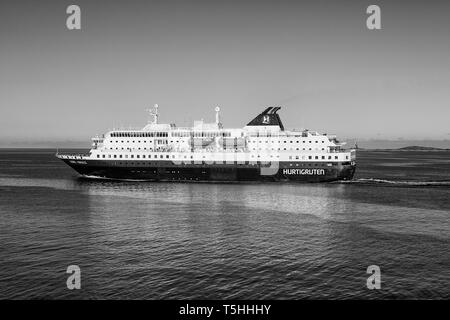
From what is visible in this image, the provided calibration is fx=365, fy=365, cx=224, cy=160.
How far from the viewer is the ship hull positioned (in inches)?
2116

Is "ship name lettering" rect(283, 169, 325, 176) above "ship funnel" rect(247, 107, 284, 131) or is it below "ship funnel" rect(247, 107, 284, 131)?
below

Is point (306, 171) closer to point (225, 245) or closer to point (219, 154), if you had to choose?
point (219, 154)

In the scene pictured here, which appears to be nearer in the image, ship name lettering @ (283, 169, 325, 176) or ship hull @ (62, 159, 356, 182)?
ship name lettering @ (283, 169, 325, 176)

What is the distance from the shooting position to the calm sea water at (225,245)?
686 inches

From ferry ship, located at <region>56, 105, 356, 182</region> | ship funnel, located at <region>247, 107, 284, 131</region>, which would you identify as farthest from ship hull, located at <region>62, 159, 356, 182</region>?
ship funnel, located at <region>247, 107, 284, 131</region>

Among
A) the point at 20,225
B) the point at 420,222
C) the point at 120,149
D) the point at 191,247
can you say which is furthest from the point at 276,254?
the point at 120,149

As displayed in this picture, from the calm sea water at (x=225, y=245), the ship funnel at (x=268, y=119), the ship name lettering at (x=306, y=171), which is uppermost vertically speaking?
the ship funnel at (x=268, y=119)

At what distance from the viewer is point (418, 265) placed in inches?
795

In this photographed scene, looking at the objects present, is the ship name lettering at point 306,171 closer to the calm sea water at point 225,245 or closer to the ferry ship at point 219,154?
the ferry ship at point 219,154

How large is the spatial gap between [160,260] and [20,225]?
1482 centimetres

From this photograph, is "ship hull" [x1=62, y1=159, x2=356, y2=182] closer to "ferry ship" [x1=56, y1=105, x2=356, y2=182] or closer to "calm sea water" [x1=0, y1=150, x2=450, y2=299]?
"ferry ship" [x1=56, y1=105, x2=356, y2=182]

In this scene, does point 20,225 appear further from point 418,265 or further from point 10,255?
point 418,265

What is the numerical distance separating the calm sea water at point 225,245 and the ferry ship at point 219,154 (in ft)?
35.2

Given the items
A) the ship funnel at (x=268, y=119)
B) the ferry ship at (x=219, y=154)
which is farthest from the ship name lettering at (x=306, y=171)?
the ship funnel at (x=268, y=119)
